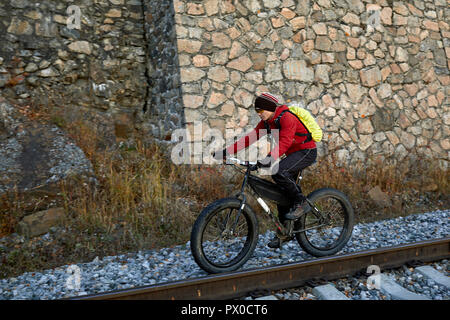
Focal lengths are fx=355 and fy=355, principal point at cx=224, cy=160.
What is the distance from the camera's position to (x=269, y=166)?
3.46m

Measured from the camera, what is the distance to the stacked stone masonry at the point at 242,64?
625cm

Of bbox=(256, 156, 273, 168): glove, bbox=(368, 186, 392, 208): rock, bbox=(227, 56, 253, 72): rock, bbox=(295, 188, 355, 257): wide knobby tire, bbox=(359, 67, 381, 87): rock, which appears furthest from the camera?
bbox=(359, 67, 381, 87): rock

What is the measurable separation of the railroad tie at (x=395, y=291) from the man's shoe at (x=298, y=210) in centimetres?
94

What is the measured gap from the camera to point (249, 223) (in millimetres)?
3512

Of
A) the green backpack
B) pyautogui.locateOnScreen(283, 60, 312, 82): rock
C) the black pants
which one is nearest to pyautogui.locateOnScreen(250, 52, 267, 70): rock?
pyautogui.locateOnScreen(283, 60, 312, 82): rock

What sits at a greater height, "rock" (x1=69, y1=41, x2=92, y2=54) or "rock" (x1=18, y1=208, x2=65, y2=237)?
"rock" (x1=69, y1=41, x2=92, y2=54)

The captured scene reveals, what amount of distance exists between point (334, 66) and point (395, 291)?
17.1ft

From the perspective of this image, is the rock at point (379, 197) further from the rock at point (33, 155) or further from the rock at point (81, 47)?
the rock at point (81, 47)

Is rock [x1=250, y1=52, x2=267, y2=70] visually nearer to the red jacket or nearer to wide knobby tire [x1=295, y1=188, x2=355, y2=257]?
the red jacket

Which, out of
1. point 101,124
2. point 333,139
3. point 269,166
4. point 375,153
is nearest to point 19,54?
point 101,124

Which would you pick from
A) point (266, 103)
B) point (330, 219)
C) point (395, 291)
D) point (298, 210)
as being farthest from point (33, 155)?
point (395, 291)

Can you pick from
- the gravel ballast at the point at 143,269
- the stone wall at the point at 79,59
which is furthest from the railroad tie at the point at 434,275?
the stone wall at the point at 79,59

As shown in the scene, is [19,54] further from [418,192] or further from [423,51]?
[423,51]

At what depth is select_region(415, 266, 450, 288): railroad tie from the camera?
315cm
